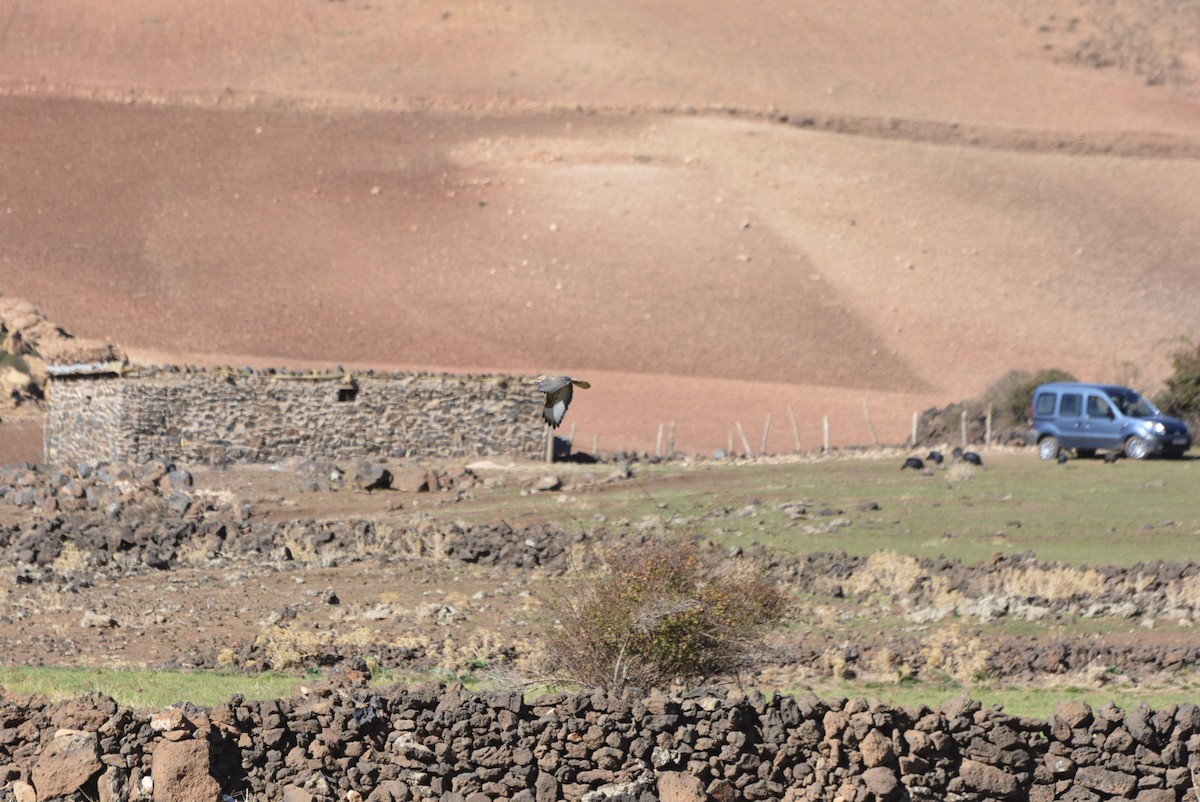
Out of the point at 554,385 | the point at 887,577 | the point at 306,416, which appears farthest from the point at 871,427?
the point at 554,385

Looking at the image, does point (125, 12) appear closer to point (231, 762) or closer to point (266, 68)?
point (266, 68)

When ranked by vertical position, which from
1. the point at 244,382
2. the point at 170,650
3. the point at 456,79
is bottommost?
the point at 170,650

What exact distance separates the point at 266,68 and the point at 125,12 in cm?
1131

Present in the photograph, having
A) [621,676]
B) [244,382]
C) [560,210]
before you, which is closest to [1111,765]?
[621,676]

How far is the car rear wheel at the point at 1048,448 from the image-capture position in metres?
31.3

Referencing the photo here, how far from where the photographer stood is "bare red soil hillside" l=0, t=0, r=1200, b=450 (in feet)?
180

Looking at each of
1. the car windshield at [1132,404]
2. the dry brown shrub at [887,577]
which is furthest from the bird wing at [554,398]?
the car windshield at [1132,404]

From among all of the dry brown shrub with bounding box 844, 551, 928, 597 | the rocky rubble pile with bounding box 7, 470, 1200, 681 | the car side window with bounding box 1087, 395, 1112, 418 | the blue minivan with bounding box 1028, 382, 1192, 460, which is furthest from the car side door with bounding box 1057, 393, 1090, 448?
the dry brown shrub with bounding box 844, 551, 928, 597

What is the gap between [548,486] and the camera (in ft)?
89.7

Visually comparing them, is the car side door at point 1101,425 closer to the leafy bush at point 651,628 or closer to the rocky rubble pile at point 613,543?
the rocky rubble pile at point 613,543

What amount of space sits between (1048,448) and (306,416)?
1442 centimetres

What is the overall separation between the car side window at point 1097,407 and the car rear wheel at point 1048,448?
0.85m

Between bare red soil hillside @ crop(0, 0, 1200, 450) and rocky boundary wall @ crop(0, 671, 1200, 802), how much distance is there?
31.6m

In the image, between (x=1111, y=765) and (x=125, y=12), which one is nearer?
(x=1111, y=765)
